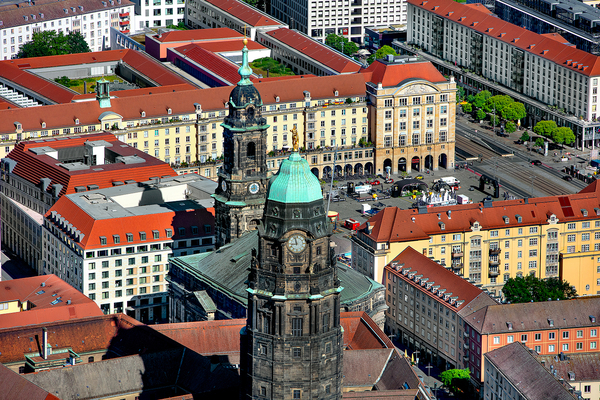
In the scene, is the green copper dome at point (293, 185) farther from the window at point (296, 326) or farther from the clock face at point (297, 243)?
the window at point (296, 326)

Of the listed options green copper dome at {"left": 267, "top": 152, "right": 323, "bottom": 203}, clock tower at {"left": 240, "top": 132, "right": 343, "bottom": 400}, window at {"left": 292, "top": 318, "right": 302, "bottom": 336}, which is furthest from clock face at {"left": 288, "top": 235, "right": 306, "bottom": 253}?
window at {"left": 292, "top": 318, "right": 302, "bottom": 336}

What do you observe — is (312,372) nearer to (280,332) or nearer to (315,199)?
(280,332)

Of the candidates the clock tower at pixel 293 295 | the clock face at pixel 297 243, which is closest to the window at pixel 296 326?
the clock tower at pixel 293 295

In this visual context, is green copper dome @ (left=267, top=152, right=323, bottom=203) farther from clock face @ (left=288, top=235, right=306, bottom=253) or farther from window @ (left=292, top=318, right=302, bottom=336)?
window @ (left=292, top=318, right=302, bottom=336)

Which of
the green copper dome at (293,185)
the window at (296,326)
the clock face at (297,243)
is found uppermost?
the green copper dome at (293,185)

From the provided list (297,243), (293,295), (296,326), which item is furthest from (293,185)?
(296,326)

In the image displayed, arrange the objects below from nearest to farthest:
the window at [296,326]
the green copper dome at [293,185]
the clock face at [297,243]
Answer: the clock face at [297,243]
the green copper dome at [293,185]
the window at [296,326]

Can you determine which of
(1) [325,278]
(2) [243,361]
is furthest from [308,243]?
(2) [243,361]

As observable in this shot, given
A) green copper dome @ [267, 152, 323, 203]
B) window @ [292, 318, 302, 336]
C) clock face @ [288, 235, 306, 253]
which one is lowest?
window @ [292, 318, 302, 336]
